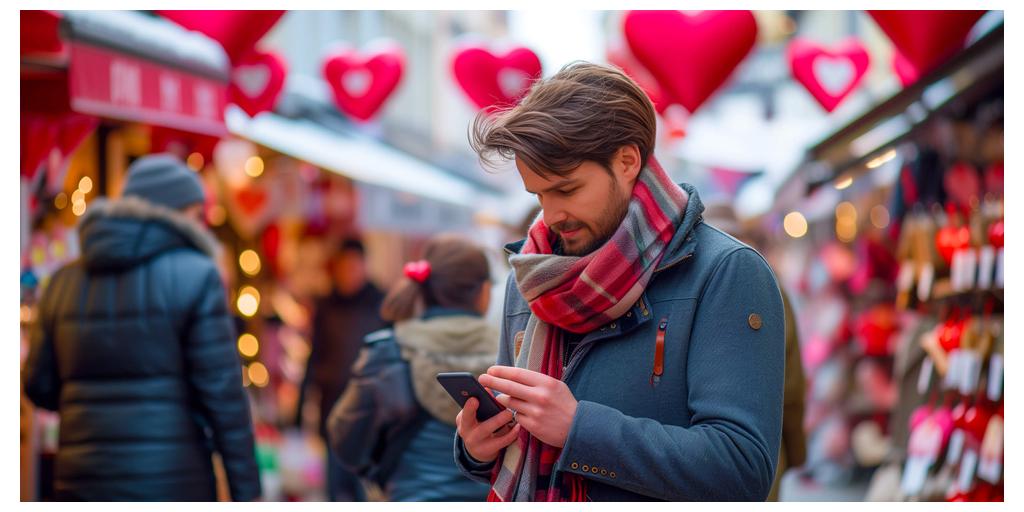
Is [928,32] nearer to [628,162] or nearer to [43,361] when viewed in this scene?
[628,162]

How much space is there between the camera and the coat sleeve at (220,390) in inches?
145

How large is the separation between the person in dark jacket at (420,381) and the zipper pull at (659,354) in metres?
1.65

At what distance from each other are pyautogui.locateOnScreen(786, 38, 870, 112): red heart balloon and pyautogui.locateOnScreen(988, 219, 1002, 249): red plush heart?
9.61 feet

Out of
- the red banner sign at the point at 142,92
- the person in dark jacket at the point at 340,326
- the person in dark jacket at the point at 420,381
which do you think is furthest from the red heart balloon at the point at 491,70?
the person in dark jacket at the point at 420,381

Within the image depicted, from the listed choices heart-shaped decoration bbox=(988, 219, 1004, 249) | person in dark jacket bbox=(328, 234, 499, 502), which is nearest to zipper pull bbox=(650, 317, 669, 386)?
person in dark jacket bbox=(328, 234, 499, 502)

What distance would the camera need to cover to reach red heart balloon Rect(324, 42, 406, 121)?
26.0 feet

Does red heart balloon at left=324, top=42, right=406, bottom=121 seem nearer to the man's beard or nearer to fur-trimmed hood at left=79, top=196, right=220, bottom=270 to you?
fur-trimmed hood at left=79, top=196, right=220, bottom=270

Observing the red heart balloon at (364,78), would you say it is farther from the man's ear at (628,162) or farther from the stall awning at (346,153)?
the man's ear at (628,162)

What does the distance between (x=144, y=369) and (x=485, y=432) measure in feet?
6.45

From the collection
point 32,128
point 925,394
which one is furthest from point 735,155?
point 32,128

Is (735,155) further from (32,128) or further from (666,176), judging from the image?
(666,176)

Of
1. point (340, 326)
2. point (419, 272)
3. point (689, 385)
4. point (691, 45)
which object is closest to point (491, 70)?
point (691, 45)

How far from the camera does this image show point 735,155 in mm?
12070
